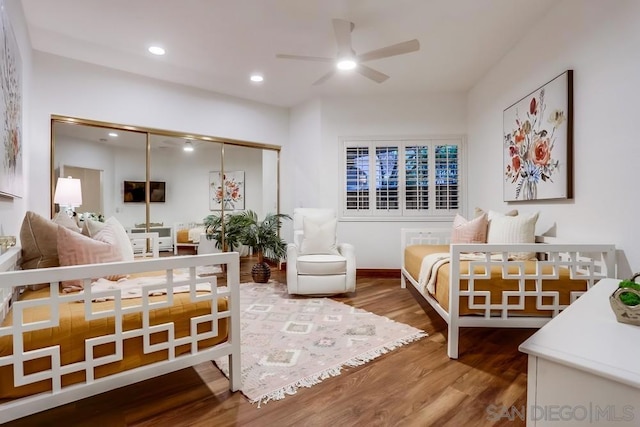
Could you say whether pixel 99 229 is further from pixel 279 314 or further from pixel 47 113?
pixel 47 113

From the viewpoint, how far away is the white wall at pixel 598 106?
1871 millimetres

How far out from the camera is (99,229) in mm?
2098

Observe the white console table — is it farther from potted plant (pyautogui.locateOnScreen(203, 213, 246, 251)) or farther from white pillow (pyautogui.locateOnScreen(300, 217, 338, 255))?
potted plant (pyautogui.locateOnScreen(203, 213, 246, 251))

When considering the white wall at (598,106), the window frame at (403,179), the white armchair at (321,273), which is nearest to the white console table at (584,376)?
the white wall at (598,106)

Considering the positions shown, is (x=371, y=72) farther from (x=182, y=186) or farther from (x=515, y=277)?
(x=182, y=186)

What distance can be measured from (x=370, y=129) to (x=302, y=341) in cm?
316

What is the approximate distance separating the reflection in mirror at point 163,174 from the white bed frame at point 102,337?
2185 mm

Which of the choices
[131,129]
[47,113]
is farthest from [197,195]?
[47,113]

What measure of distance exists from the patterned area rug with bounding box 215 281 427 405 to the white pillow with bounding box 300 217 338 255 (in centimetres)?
63

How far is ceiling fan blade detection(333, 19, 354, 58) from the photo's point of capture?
230cm

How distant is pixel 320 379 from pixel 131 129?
351 cm

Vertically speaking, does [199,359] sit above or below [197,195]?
below

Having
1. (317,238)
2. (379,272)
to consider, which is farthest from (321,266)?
(379,272)

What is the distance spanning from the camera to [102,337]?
1.27 meters
